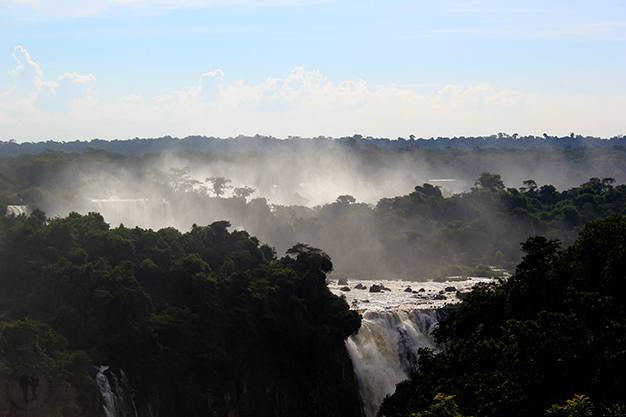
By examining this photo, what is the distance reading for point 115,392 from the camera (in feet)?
103

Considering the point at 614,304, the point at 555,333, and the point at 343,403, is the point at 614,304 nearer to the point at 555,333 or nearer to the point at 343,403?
the point at 555,333

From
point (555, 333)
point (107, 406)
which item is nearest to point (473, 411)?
point (555, 333)

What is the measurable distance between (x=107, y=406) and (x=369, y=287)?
34332 mm

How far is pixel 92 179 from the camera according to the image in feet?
275

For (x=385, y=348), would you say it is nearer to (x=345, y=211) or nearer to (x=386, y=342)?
(x=386, y=342)

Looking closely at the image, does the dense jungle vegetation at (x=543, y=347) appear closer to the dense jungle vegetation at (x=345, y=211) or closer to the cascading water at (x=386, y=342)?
the cascading water at (x=386, y=342)

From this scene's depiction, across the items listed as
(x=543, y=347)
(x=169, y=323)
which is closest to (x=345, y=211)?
(x=169, y=323)

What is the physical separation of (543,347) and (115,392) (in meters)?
21.8

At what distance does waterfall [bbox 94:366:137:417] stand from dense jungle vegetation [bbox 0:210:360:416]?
1.88 ft

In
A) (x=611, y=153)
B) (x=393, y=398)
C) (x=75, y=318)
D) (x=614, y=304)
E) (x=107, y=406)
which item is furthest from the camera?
(x=611, y=153)

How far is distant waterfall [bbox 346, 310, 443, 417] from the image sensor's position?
40844 millimetres

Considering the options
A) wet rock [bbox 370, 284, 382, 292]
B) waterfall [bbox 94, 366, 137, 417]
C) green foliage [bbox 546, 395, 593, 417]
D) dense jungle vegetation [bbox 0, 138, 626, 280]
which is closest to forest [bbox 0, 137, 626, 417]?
green foliage [bbox 546, 395, 593, 417]

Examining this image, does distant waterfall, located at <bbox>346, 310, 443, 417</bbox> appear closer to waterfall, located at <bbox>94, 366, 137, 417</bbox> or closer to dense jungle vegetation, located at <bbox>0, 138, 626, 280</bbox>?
waterfall, located at <bbox>94, 366, 137, 417</bbox>

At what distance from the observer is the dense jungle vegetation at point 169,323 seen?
32688 mm
